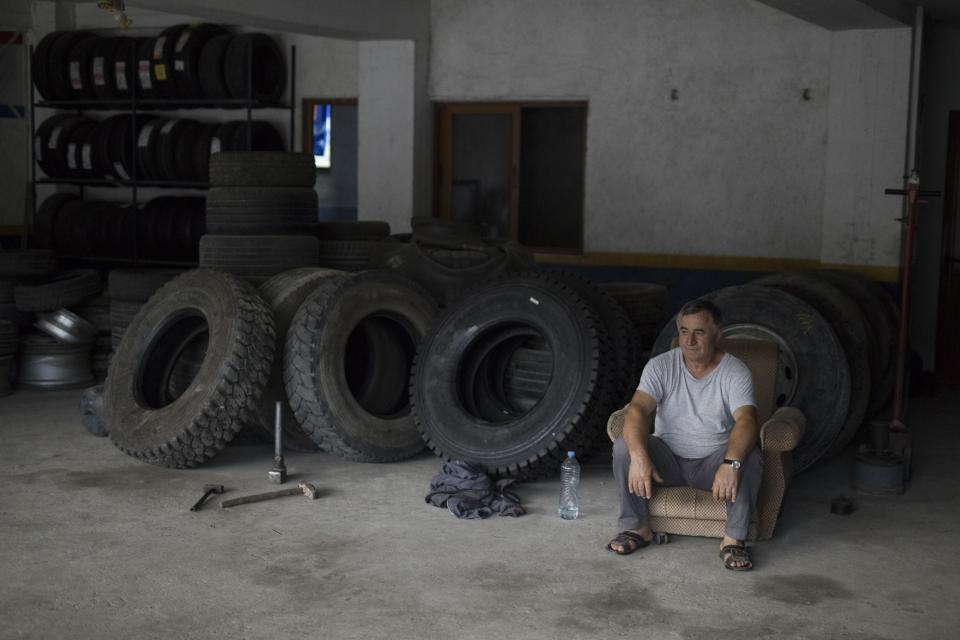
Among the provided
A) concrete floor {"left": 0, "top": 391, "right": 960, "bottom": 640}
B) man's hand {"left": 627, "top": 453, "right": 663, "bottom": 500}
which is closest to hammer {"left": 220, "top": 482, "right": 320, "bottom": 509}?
concrete floor {"left": 0, "top": 391, "right": 960, "bottom": 640}

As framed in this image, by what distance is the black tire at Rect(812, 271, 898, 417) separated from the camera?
6676 mm

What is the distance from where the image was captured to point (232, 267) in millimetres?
7254

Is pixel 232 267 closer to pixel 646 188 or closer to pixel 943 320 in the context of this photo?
pixel 646 188

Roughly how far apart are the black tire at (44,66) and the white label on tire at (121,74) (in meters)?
0.76

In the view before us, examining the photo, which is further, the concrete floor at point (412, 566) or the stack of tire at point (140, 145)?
the stack of tire at point (140, 145)

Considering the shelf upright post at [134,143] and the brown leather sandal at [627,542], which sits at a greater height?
the shelf upright post at [134,143]

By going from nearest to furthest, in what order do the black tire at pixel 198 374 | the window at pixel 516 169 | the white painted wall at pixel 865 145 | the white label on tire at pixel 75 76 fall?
the black tire at pixel 198 374
the white painted wall at pixel 865 145
the window at pixel 516 169
the white label on tire at pixel 75 76

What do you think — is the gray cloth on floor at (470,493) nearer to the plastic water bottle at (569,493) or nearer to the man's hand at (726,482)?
the plastic water bottle at (569,493)

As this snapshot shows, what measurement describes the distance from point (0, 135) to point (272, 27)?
4055mm

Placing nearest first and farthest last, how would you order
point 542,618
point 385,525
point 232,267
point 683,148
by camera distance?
point 542,618 < point 385,525 < point 232,267 < point 683,148

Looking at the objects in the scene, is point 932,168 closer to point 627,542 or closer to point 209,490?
point 627,542

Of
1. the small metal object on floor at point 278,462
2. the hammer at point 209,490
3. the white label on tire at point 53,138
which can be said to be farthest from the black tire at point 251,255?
the white label on tire at point 53,138

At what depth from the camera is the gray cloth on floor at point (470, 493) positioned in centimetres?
518

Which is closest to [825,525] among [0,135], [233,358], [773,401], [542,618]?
[773,401]
